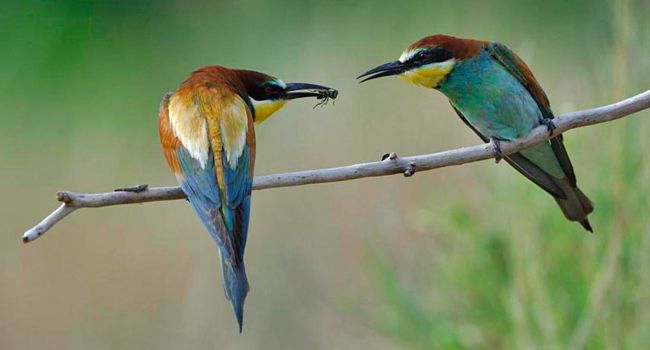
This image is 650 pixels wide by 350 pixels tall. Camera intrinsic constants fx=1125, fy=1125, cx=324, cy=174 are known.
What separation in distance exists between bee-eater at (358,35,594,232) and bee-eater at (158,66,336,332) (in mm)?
408

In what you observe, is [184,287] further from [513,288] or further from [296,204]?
[513,288]

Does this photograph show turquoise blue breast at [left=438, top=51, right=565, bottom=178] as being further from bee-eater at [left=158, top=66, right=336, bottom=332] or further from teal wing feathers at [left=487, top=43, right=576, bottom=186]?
bee-eater at [left=158, top=66, right=336, bottom=332]

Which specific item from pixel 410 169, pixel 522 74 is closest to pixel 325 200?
pixel 522 74

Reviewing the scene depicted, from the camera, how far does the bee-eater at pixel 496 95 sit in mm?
2645

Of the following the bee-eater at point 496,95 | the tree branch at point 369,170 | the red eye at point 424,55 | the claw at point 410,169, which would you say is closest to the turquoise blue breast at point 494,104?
the bee-eater at point 496,95

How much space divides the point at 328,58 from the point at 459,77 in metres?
2.64

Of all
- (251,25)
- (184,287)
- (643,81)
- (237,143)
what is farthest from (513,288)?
(251,25)

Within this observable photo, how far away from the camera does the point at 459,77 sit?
2.77 metres

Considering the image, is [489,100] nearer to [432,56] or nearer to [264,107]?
[432,56]

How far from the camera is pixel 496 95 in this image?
279 cm

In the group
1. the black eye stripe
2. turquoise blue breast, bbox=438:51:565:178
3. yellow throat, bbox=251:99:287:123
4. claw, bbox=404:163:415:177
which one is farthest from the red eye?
claw, bbox=404:163:415:177

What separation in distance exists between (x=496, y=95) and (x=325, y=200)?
76.0 inches

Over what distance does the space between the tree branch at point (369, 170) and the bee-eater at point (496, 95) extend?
1.54ft

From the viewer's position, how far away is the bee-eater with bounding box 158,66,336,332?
2188 millimetres
